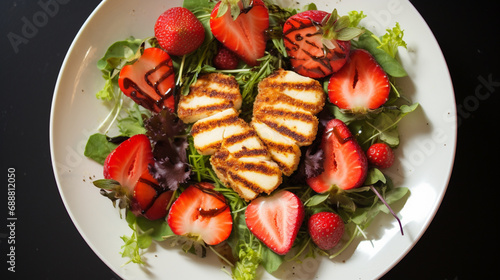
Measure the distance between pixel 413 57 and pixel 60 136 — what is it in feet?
6.20

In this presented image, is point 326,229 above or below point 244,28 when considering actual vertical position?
below

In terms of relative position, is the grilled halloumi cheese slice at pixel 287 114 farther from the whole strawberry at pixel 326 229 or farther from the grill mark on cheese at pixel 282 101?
the whole strawberry at pixel 326 229

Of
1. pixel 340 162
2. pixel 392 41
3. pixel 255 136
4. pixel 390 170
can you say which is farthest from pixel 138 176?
pixel 392 41

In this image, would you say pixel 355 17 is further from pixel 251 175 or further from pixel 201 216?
pixel 201 216

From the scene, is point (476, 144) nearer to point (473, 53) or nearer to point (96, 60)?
point (473, 53)

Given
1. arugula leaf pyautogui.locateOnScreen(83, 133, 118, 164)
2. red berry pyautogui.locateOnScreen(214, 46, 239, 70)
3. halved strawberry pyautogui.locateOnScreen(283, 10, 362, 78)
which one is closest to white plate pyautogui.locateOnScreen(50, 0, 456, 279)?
arugula leaf pyautogui.locateOnScreen(83, 133, 118, 164)

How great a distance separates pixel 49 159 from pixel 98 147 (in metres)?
0.68

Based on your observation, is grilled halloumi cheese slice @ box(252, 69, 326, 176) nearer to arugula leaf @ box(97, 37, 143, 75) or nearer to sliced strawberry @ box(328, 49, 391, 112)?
sliced strawberry @ box(328, 49, 391, 112)

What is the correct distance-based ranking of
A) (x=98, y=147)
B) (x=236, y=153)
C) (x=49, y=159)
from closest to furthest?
(x=236, y=153) → (x=98, y=147) → (x=49, y=159)

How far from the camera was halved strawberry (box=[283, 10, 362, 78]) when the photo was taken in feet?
6.95

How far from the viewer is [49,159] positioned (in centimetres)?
280

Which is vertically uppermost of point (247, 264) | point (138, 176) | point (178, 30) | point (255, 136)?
point (178, 30)

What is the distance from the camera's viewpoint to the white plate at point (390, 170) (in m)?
2.18

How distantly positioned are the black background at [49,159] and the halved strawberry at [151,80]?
82cm
